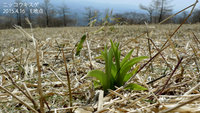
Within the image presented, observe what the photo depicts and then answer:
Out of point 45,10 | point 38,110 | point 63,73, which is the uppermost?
point 45,10

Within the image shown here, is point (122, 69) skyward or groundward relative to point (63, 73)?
skyward

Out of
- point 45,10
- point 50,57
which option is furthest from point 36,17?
point 50,57

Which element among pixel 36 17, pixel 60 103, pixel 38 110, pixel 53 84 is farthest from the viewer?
pixel 36 17

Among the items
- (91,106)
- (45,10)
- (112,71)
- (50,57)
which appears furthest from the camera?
(45,10)

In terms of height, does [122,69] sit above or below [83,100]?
above

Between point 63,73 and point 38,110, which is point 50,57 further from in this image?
point 38,110

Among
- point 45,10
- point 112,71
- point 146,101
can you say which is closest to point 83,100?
point 112,71

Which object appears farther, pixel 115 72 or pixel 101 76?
pixel 115 72

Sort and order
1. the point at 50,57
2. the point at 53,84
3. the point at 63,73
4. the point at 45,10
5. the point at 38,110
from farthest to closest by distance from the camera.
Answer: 1. the point at 45,10
2. the point at 50,57
3. the point at 63,73
4. the point at 53,84
5. the point at 38,110

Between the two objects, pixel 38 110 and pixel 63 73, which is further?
pixel 63 73

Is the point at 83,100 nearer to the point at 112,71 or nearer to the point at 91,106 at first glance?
the point at 91,106
